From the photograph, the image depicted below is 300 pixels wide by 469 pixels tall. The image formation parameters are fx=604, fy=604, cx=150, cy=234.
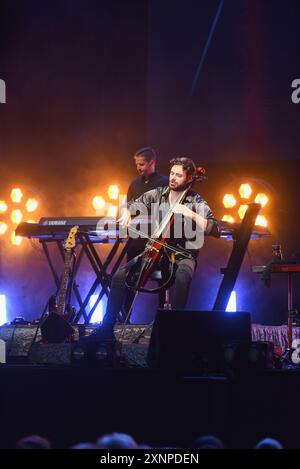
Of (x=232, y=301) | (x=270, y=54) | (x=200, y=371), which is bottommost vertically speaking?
(x=200, y=371)

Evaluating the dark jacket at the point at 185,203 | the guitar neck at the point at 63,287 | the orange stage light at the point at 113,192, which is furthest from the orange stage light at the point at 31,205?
the dark jacket at the point at 185,203

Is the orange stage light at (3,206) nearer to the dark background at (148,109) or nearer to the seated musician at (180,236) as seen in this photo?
the dark background at (148,109)

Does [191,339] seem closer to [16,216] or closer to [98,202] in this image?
[98,202]

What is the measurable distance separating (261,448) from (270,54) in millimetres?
5901

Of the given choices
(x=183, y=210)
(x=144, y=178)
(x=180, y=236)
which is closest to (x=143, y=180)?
(x=144, y=178)

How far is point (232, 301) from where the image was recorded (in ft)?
23.4

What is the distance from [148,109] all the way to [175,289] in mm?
4149

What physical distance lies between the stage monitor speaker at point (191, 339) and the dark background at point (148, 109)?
4.27 m

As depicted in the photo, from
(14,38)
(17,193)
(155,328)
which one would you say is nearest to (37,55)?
(14,38)

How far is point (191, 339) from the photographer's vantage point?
280 centimetres

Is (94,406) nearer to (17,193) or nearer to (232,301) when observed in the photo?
(232,301)

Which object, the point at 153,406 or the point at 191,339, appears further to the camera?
the point at 191,339

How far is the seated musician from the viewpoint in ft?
12.9

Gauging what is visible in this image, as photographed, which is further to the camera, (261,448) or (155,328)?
(155,328)
